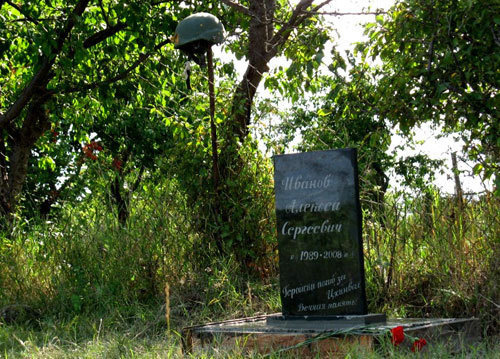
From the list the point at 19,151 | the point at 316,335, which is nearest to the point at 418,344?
the point at 316,335

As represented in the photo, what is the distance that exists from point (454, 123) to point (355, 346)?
99.0 inches

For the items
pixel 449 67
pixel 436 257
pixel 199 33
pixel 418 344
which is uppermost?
pixel 199 33

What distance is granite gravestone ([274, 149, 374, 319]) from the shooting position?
19.5ft

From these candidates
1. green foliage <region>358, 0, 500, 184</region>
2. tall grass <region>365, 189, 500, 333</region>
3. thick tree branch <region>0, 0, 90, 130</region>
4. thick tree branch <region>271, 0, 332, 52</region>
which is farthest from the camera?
thick tree branch <region>0, 0, 90, 130</region>

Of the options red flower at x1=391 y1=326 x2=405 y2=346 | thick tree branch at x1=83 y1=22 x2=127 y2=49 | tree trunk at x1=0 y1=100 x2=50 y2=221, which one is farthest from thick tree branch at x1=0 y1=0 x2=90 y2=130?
red flower at x1=391 y1=326 x2=405 y2=346

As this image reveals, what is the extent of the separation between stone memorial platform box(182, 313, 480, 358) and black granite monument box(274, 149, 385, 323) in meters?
0.26

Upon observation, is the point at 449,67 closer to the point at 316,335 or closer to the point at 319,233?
the point at 319,233

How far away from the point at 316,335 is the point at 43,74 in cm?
853

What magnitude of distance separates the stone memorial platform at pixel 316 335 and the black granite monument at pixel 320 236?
0.26m

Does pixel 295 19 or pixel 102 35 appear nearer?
pixel 295 19

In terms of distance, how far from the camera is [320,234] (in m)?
6.08

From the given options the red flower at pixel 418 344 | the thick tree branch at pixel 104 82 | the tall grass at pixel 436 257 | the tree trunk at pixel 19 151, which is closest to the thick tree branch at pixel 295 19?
the tall grass at pixel 436 257

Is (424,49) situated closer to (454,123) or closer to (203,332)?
(454,123)

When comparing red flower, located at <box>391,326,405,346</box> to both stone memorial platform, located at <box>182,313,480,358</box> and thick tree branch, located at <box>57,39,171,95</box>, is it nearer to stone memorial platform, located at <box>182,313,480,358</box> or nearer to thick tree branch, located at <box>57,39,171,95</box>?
stone memorial platform, located at <box>182,313,480,358</box>
